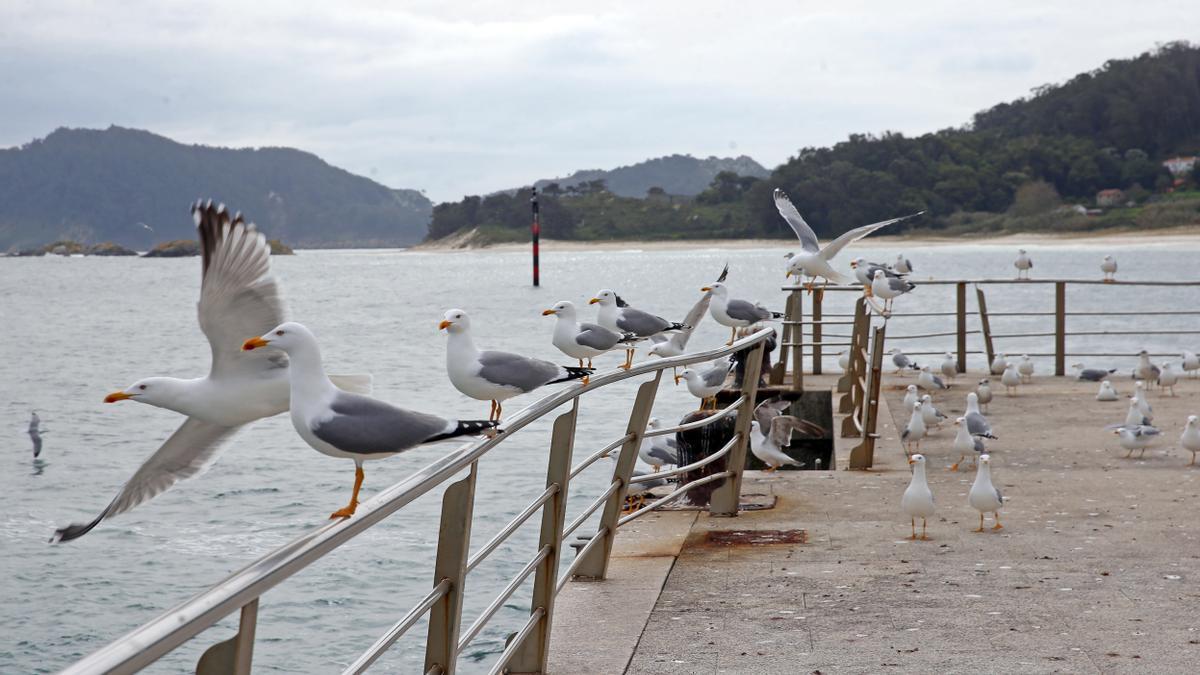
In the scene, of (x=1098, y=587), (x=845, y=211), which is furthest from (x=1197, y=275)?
(x=1098, y=587)

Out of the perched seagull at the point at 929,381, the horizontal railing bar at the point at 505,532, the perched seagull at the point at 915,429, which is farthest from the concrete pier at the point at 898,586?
the perched seagull at the point at 929,381

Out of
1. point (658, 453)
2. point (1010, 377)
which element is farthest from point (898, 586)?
point (1010, 377)

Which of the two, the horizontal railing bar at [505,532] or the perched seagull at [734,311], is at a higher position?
the perched seagull at [734,311]

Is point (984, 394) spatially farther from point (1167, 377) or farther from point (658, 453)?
point (658, 453)

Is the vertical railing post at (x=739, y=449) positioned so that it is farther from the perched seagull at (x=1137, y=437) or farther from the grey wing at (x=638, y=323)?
the perched seagull at (x=1137, y=437)

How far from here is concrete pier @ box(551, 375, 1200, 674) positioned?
3.78 meters

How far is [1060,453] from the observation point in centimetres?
860

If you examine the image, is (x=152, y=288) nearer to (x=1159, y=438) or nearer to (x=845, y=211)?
(x=845, y=211)

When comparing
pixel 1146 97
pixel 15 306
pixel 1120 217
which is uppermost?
pixel 1146 97

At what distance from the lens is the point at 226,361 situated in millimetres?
3377

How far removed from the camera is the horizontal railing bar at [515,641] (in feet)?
10.4

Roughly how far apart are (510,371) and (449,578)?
1394 mm

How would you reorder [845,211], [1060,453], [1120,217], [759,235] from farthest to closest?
[759,235], [1120,217], [845,211], [1060,453]

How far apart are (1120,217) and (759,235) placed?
2381cm
